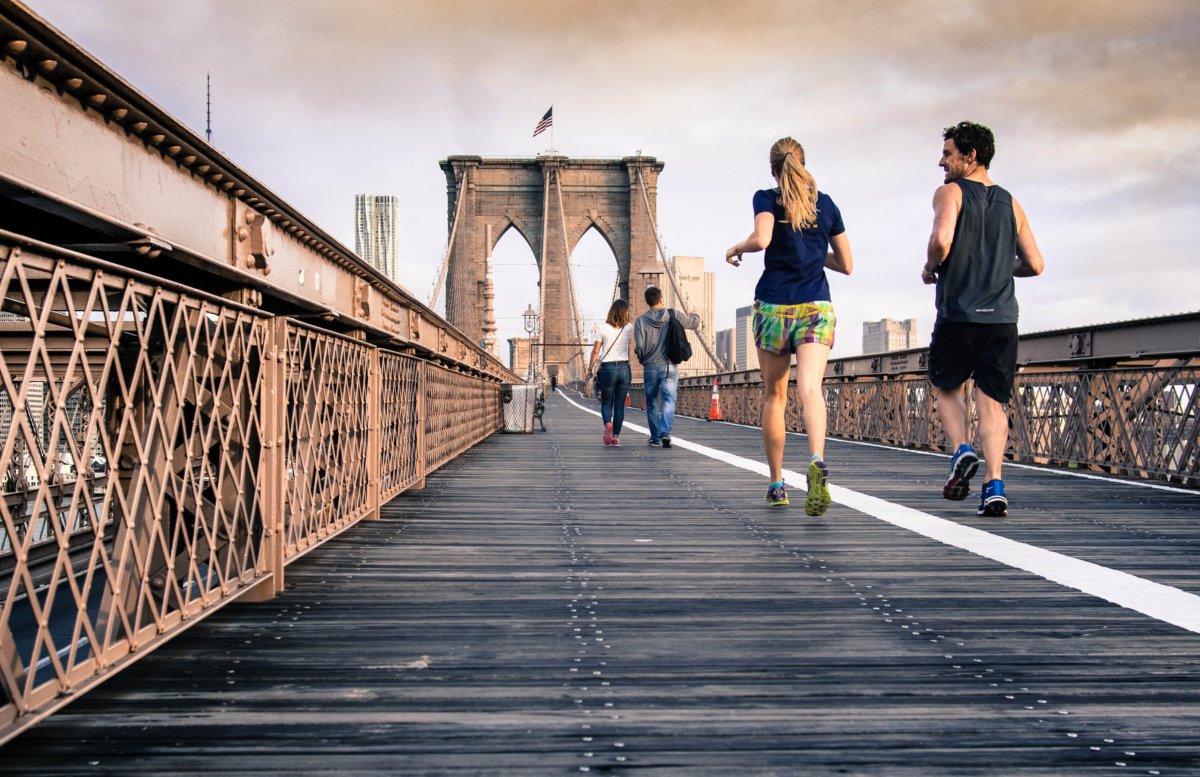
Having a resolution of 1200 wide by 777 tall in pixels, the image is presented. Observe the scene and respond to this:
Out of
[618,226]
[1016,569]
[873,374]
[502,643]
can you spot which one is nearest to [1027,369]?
[873,374]

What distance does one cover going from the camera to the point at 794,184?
4445 millimetres

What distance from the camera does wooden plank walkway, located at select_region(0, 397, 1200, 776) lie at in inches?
59.9

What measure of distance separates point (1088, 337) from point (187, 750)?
6.33 meters

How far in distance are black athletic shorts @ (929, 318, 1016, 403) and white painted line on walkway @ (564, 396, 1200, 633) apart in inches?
25.1

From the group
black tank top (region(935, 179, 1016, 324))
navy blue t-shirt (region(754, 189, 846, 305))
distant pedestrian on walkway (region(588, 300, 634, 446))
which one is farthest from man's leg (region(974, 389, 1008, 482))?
distant pedestrian on walkway (region(588, 300, 634, 446))

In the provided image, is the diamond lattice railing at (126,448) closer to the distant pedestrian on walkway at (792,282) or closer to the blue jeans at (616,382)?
the distant pedestrian on walkway at (792,282)

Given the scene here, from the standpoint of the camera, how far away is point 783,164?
14.6 ft

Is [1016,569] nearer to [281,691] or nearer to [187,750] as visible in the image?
[281,691]

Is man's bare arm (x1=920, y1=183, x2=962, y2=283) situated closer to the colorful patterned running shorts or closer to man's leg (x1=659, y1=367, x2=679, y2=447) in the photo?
the colorful patterned running shorts

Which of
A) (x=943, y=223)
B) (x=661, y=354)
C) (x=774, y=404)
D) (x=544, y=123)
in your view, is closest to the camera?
(x=943, y=223)

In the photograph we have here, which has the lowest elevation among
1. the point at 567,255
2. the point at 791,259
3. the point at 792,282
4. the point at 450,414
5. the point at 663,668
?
the point at 663,668

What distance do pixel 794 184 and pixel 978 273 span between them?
901 millimetres

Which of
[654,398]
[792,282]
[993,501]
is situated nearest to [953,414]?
[993,501]

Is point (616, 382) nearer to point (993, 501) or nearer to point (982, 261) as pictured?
point (982, 261)
